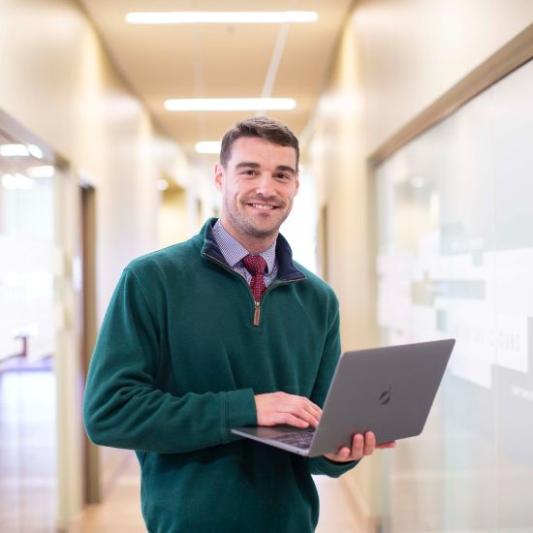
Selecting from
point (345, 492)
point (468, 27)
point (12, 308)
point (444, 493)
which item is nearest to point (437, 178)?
point (468, 27)

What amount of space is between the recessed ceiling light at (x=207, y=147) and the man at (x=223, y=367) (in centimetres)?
895

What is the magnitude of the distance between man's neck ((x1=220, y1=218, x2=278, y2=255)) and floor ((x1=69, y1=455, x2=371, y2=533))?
3278 mm

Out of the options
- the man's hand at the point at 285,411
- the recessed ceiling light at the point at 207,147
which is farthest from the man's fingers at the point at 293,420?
the recessed ceiling light at the point at 207,147

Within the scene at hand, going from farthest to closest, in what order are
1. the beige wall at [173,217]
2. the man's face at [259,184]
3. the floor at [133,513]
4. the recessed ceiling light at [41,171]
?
the beige wall at [173,217] < the floor at [133,513] < the recessed ceiling light at [41,171] < the man's face at [259,184]

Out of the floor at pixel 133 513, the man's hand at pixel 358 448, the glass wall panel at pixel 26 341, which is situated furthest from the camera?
the floor at pixel 133 513

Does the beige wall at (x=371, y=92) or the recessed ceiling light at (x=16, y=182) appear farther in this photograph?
the recessed ceiling light at (x=16, y=182)

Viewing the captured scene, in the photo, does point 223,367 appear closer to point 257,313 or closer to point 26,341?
point 257,313

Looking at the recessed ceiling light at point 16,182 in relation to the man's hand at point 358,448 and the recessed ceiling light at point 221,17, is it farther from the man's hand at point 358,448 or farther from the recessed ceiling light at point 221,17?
the man's hand at point 358,448

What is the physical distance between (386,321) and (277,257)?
2.56 meters

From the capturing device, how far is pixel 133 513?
16.3 ft

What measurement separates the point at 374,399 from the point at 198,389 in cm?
36

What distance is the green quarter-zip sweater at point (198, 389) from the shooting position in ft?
4.59

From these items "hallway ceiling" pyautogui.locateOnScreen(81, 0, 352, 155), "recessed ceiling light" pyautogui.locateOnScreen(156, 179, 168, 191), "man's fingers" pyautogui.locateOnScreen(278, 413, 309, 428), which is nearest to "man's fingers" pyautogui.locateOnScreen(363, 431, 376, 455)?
"man's fingers" pyautogui.locateOnScreen(278, 413, 309, 428)

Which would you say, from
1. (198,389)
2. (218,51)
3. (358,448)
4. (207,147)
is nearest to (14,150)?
(198,389)
